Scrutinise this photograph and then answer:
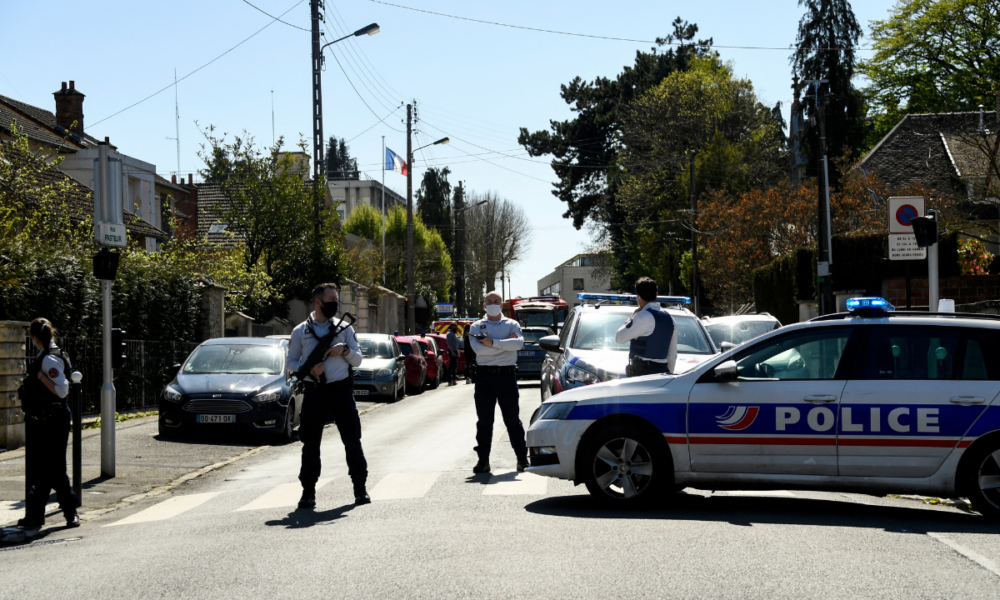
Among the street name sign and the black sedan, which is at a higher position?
the street name sign

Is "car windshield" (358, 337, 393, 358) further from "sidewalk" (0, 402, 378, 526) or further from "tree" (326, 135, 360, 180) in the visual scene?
"tree" (326, 135, 360, 180)

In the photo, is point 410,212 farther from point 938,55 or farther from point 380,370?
point 938,55

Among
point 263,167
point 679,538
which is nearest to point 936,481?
point 679,538

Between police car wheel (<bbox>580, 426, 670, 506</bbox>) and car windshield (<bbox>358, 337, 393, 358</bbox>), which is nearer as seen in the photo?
police car wheel (<bbox>580, 426, 670, 506</bbox>)

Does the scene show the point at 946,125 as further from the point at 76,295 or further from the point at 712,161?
the point at 76,295

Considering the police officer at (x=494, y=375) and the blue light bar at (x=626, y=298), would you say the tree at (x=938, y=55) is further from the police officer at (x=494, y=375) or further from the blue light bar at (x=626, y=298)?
the police officer at (x=494, y=375)

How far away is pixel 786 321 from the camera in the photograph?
33188 mm

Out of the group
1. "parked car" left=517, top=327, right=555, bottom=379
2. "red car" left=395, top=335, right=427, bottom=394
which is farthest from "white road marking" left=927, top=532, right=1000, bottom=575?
"red car" left=395, top=335, right=427, bottom=394

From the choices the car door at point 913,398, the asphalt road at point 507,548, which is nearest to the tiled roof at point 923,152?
the car door at point 913,398

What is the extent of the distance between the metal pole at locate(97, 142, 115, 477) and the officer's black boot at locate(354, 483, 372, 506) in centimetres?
381

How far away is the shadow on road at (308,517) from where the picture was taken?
7.98m

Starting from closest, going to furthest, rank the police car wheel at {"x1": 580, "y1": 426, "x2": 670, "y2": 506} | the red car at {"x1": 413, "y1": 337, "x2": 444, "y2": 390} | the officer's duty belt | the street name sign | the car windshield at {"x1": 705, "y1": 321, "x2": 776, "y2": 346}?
1. the police car wheel at {"x1": 580, "y1": 426, "x2": 670, "y2": 506}
2. the officer's duty belt
3. the street name sign
4. the car windshield at {"x1": 705, "y1": 321, "x2": 776, "y2": 346}
5. the red car at {"x1": 413, "y1": 337, "x2": 444, "y2": 390}

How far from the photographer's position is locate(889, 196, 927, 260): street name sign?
1244 centimetres

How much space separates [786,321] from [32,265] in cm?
2348
